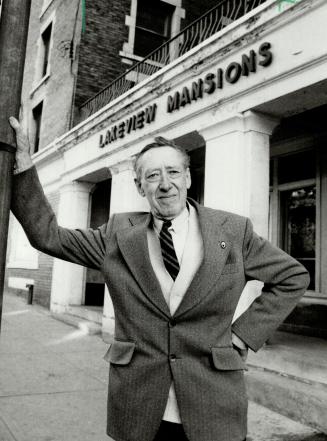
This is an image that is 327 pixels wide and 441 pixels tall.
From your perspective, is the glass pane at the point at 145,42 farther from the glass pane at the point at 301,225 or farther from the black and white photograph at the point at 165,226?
the glass pane at the point at 301,225

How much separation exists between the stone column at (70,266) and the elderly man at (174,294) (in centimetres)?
922

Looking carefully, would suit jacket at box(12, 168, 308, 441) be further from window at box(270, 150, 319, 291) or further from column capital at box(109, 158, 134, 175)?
column capital at box(109, 158, 134, 175)

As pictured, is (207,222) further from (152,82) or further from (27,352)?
(152,82)

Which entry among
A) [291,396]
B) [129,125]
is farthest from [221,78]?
[291,396]

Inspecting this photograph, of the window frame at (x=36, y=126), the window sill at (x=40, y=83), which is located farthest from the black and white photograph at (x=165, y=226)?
the window sill at (x=40, y=83)

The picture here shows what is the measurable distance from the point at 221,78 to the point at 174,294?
5197mm

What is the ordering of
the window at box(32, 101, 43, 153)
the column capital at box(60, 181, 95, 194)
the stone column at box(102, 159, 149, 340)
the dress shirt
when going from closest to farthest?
Answer: the dress shirt → the stone column at box(102, 159, 149, 340) → the column capital at box(60, 181, 95, 194) → the window at box(32, 101, 43, 153)

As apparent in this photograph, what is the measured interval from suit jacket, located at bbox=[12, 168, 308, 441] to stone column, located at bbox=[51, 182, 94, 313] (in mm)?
9247

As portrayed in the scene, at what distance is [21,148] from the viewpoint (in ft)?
5.44

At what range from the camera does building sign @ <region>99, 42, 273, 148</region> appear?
574 cm

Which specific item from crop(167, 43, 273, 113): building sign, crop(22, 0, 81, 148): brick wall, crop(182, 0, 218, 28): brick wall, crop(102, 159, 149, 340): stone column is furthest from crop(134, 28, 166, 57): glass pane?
crop(167, 43, 273, 113): building sign

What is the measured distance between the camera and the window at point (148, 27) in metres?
12.4

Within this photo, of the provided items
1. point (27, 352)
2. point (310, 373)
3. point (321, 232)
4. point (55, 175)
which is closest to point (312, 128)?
point (321, 232)

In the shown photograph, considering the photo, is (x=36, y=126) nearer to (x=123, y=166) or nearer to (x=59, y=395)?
(x=123, y=166)
